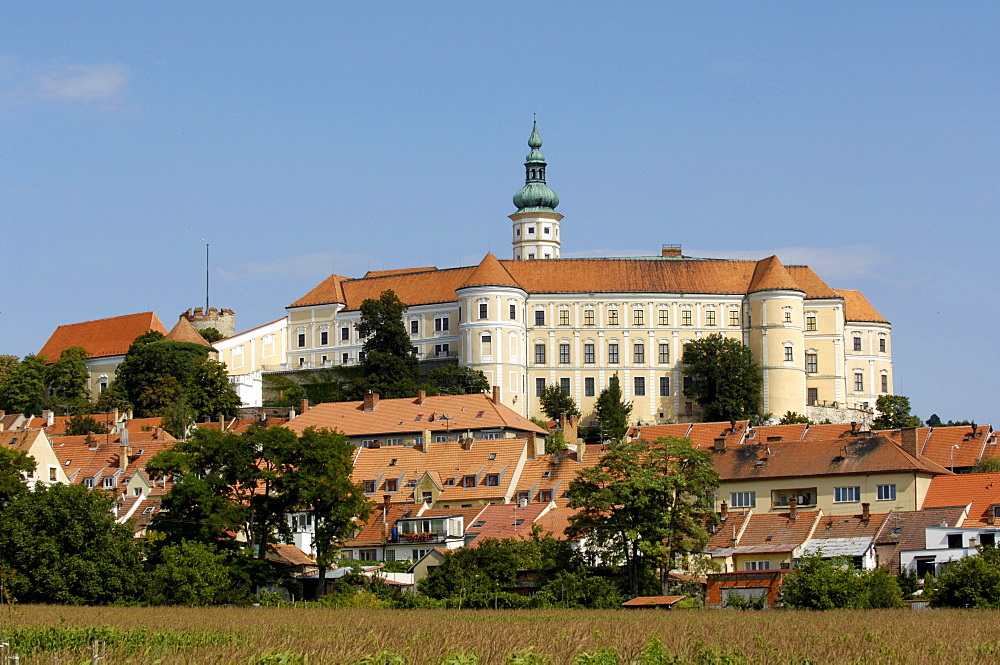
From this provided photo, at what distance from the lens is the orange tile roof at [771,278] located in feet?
445

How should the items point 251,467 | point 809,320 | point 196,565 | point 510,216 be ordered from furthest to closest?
point 510,216 < point 809,320 < point 251,467 < point 196,565

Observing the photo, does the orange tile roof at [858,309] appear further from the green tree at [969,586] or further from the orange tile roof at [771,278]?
the green tree at [969,586]

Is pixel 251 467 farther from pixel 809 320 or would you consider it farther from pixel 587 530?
pixel 809 320

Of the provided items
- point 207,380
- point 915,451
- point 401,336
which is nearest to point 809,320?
point 401,336

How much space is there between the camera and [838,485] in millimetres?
74562

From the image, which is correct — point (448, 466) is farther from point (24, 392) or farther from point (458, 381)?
point (24, 392)

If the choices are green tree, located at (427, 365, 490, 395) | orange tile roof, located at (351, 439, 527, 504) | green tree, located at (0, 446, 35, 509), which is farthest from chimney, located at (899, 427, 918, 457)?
green tree, located at (427, 365, 490, 395)

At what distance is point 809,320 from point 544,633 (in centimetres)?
9906

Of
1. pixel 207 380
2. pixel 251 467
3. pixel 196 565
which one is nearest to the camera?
pixel 196 565

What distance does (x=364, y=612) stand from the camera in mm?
52688

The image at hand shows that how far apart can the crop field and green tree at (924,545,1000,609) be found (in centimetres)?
249

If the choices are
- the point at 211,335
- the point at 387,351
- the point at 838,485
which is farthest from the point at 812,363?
the point at 838,485

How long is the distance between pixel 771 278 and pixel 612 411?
56.9ft

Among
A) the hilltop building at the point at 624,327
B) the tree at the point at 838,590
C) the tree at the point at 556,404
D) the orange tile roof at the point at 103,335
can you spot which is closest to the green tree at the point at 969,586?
the tree at the point at 838,590
